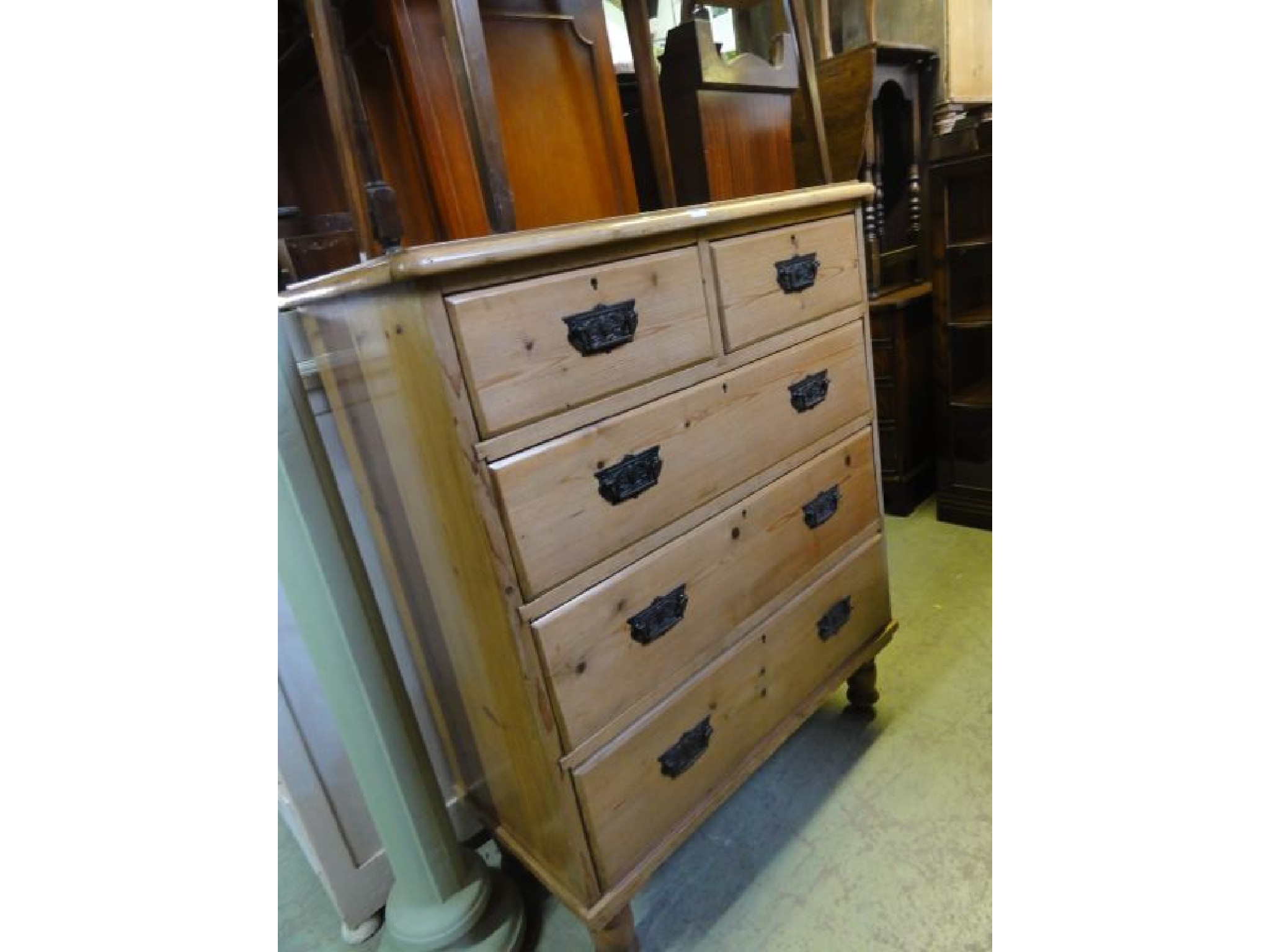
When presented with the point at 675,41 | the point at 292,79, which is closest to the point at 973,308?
the point at 675,41

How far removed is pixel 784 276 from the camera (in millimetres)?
1082

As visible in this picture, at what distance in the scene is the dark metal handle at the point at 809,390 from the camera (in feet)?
3.77

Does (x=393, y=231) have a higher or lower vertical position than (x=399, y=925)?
higher

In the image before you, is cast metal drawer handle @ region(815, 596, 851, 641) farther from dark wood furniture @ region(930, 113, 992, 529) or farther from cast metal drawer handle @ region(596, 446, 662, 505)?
dark wood furniture @ region(930, 113, 992, 529)

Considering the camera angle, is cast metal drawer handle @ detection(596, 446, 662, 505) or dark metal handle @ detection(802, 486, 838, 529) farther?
dark metal handle @ detection(802, 486, 838, 529)

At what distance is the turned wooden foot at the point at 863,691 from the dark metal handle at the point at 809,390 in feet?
2.21

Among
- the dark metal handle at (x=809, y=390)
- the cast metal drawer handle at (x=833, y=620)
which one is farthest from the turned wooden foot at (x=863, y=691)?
the dark metal handle at (x=809, y=390)

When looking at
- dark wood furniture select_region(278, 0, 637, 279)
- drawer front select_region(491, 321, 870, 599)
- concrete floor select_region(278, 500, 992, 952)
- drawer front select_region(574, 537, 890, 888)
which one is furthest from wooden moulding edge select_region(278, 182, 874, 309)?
concrete floor select_region(278, 500, 992, 952)

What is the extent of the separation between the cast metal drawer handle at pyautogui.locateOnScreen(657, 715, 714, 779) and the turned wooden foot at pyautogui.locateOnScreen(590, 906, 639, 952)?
217 mm

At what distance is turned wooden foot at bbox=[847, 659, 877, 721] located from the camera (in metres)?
1.51

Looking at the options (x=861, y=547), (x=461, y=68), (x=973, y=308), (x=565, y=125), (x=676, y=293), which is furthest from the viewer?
(x=973, y=308)

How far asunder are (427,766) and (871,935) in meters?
0.83

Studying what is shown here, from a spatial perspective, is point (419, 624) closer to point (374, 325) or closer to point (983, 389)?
point (374, 325)

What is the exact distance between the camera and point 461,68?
799 mm
